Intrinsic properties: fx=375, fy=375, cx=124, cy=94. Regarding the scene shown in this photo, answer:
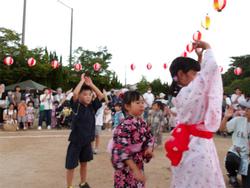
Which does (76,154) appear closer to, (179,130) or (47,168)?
(47,168)

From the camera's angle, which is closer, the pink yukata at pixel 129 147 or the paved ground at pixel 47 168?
the pink yukata at pixel 129 147

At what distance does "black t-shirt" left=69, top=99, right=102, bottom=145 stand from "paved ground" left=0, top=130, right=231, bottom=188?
36.4 inches

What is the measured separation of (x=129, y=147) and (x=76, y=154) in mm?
2003

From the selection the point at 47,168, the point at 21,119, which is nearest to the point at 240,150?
the point at 47,168

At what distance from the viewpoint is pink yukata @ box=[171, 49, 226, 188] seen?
8.83 ft

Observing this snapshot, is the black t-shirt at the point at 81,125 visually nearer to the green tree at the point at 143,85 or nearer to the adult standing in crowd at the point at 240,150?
the adult standing in crowd at the point at 240,150

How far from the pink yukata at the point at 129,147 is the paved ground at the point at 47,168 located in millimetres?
2282

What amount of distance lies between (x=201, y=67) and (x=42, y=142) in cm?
847

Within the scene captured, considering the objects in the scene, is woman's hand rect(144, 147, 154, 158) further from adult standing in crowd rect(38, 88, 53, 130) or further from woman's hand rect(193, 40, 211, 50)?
adult standing in crowd rect(38, 88, 53, 130)

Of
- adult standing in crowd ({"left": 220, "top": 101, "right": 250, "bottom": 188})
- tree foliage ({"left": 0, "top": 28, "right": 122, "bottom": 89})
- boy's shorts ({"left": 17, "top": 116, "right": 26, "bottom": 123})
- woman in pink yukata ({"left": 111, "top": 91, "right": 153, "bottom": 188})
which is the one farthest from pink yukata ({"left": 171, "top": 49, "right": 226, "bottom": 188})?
tree foliage ({"left": 0, "top": 28, "right": 122, "bottom": 89})

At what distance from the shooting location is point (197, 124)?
9.12ft

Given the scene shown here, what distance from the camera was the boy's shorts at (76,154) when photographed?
5.14 m

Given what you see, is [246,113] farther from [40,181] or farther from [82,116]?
[40,181]

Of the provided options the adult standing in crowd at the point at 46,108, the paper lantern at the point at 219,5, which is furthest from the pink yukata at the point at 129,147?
the adult standing in crowd at the point at 46,108
